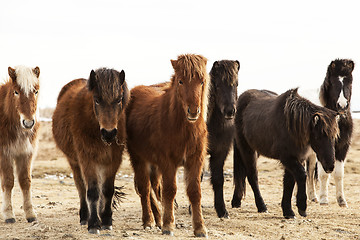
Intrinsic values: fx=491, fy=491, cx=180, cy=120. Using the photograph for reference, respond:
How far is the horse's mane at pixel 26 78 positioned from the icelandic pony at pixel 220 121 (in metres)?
2.77

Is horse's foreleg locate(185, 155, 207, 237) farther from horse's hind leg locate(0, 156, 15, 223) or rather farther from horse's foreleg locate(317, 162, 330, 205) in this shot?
horse's foreleg locate(317, 162, 330, 205)

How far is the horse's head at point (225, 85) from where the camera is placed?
768 centimetres

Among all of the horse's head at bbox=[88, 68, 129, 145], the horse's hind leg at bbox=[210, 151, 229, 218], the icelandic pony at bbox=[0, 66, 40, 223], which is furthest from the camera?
the horse's hind leg at bbox=[210, 151, 229, 218]

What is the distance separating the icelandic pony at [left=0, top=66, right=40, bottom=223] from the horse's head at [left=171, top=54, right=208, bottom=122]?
2595mm

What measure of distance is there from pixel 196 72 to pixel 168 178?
1.33 metres

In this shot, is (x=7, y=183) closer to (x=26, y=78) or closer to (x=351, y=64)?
(x=26, y=78)

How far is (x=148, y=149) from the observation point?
6.36 m

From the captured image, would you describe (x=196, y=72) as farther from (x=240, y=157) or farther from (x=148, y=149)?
(x=240, y=157)

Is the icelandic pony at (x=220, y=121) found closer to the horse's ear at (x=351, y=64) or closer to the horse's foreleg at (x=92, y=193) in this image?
the horse's foreleg at (x=92, y=193)

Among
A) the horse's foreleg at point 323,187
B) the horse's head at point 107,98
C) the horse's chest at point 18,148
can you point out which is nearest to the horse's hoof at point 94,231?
the horse's head at point 107,98

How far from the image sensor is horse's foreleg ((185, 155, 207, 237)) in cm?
598

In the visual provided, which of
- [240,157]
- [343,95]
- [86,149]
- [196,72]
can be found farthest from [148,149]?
[343,95]

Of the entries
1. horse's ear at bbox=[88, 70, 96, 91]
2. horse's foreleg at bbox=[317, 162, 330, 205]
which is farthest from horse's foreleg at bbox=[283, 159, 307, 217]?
horse's ear at bbox=[88, 70, 96, 91]

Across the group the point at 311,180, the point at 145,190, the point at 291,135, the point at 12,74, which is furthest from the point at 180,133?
the point at 311,180
